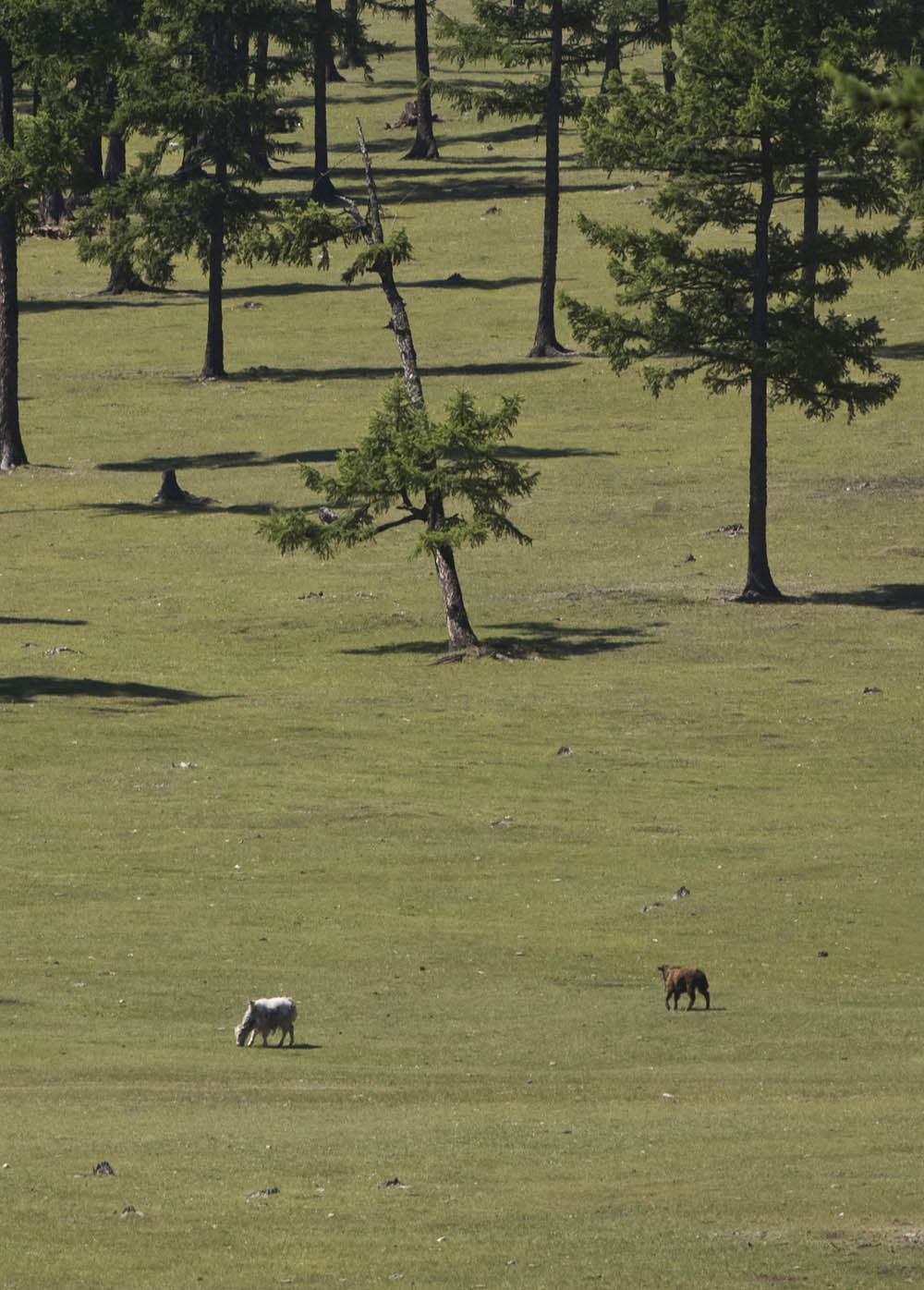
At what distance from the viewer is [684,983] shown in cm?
2066

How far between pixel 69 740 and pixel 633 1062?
1604 centimetres

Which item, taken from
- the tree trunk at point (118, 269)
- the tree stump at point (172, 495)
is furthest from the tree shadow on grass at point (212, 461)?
the tree trunk at point (118, 269)

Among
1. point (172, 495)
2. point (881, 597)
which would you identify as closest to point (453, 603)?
point (881, 597)

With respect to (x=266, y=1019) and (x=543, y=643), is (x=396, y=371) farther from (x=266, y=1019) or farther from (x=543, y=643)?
(x=266, y=1019)

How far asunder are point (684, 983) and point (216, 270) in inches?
1838

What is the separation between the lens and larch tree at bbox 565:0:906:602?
142ft

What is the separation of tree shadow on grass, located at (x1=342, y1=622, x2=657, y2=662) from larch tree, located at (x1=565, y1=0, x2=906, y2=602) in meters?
3.96

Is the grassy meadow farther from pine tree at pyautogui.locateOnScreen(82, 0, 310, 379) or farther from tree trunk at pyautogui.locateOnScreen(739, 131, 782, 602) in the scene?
pine tree at pyautogui.locateOnScreen(82, 0, 310, 379)

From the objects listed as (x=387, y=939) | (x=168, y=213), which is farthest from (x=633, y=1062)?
(x=168, y=213)

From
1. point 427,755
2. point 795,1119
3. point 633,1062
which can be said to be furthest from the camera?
point 427,755

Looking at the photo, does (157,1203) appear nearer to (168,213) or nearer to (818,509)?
(818,509)

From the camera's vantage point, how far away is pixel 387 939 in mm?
23672

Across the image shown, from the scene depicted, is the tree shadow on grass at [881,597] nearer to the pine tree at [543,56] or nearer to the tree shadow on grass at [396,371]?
the tree shadow on grass at [396,371]

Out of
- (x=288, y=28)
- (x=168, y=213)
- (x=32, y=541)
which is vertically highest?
(x=288, y=28)
